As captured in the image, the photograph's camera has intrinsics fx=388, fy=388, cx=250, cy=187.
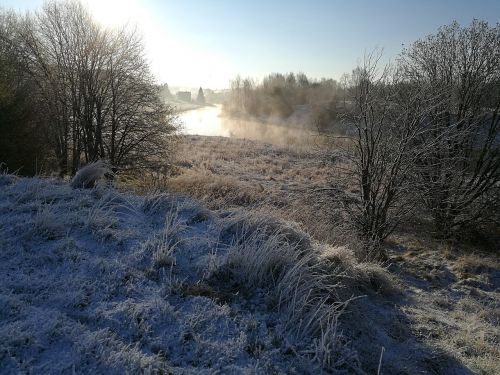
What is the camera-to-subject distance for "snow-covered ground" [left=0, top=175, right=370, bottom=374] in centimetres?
234

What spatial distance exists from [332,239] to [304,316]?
334 centimetres

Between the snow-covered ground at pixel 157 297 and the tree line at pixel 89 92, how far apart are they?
477 inches

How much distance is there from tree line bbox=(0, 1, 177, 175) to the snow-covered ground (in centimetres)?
1213

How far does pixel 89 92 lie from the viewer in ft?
51.8

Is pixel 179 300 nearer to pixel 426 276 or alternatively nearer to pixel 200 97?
pixel 426 276

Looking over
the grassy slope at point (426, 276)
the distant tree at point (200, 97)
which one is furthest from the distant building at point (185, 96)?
the grassy slope at point (426, 276)

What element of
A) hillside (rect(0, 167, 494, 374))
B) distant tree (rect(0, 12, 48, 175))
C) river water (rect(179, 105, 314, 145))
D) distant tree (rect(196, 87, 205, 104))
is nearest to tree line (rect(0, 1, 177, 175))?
distant tree (rect(0, 12, 48, 175))

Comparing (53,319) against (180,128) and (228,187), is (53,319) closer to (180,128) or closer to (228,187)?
(228,187)

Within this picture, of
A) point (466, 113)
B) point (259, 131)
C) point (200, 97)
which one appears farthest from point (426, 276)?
point (200, 97)

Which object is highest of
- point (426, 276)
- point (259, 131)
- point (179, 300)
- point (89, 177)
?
point (89, 177)

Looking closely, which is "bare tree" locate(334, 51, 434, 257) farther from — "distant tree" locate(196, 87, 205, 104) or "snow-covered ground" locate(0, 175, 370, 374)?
"distant tree" locate(196, 87, 205, 104)

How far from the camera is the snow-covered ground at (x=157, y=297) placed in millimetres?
2336

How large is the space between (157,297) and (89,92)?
14876 mm

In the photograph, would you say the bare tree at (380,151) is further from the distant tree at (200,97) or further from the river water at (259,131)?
the distant tree at (200,97)
